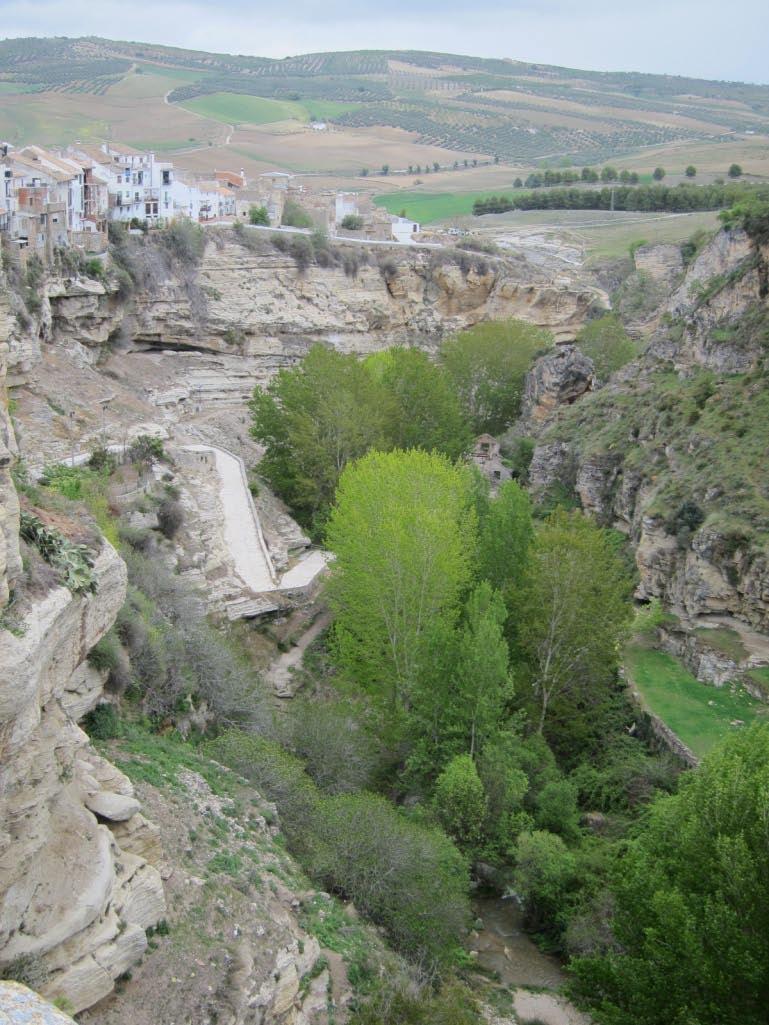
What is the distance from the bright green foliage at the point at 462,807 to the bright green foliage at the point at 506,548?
6.41 meters

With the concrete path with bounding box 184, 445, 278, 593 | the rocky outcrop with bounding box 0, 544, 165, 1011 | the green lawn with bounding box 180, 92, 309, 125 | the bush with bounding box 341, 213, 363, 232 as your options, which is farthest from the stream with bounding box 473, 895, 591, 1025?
the green lawn with bounding box 180, 92, 309, 125

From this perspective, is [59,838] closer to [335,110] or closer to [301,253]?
[301,253]

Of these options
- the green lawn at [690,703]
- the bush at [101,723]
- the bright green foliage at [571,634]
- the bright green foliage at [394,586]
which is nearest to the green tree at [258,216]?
the bright green foliage at [394,586]

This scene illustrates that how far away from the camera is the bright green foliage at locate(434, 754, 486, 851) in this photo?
62.4ft

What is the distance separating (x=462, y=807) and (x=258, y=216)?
152ft

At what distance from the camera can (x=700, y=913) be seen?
13.4 m

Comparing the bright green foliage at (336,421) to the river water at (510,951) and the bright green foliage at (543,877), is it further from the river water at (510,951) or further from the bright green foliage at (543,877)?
the bright green foliage at (543,877)

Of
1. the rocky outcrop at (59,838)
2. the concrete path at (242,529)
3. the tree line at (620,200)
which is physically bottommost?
the concrete path at (242,529)

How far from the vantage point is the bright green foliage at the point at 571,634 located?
75.9ft

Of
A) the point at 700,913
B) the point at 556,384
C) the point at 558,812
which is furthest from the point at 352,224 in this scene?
the point at 700,913

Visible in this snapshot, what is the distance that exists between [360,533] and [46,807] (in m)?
15.0

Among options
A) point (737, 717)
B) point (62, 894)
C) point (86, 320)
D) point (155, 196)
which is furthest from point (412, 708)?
point (155, 196)

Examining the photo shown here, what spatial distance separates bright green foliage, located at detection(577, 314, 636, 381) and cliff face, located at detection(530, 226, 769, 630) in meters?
5.25

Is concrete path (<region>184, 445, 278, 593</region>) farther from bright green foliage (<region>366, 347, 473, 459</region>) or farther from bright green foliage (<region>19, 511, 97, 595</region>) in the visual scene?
bright green foliage (<region>19, 511, 97, 595</region>)
